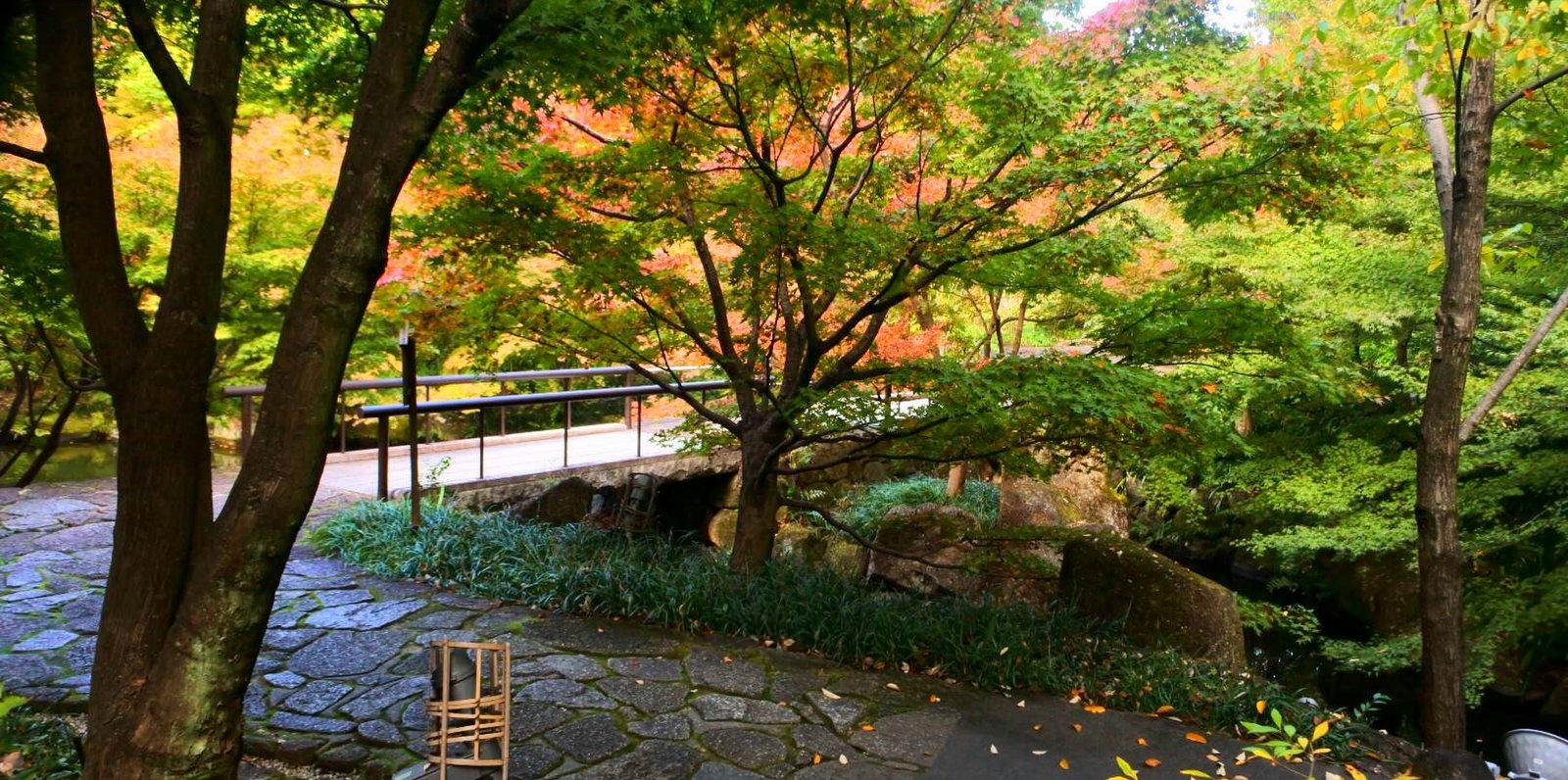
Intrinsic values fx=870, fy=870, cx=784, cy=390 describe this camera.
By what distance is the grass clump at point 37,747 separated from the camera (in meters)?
3.05

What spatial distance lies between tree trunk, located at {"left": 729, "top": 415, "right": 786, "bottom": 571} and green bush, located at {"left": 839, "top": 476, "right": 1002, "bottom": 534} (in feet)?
12.8

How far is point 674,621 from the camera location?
5.29 meters

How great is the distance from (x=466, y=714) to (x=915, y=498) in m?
8.80

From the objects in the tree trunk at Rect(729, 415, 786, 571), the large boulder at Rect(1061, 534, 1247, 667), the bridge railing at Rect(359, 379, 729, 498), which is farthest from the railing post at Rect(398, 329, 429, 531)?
the large boulder at Rect(1061, 534, 1247, 667)

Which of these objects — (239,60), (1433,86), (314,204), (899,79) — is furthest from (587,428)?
(1433,86)

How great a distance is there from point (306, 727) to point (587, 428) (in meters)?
8.03

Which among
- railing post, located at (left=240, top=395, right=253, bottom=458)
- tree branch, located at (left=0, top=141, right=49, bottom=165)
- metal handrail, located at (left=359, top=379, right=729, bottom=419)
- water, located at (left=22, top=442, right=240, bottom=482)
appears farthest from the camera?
water, located at (left=22, top=442, right=240, bottom=482)

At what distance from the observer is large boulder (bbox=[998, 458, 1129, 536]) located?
9.34 meters

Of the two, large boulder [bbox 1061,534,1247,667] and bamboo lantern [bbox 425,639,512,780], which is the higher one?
bamboo lantern [bbox 425,639,512,780]

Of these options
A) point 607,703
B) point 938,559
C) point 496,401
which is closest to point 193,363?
point 607,703

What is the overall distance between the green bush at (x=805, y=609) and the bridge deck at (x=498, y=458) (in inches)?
64.1

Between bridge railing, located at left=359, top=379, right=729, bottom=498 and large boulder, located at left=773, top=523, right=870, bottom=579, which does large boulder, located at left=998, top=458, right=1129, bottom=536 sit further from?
bridge railing, located at left=359, top=379, right=729, bottom=498

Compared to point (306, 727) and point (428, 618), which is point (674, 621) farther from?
point (306, 727)

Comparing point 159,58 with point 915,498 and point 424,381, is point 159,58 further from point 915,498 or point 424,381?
point 915,498
